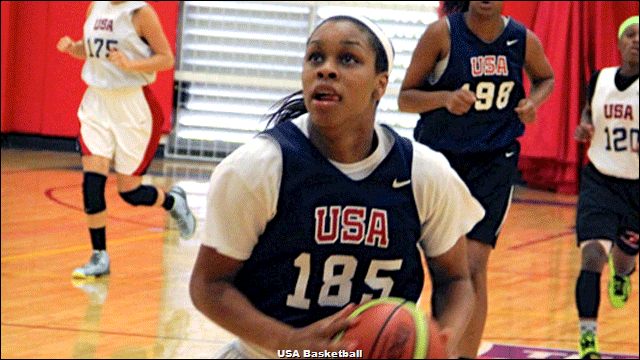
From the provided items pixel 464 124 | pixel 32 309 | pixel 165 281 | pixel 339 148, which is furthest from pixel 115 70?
pixel 339 148

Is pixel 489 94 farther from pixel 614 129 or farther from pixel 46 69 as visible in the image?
pixel 46 69

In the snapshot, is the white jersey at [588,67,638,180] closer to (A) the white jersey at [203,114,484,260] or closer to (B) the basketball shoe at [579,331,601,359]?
(B) the basketball shoe at [579,331,601,359]

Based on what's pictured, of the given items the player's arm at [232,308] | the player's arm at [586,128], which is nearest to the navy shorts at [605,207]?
the player's arm at [586,128]

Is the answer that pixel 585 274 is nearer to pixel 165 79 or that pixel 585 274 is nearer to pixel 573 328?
pixel 573 328

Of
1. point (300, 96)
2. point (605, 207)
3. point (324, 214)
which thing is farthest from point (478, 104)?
point (324, 214)

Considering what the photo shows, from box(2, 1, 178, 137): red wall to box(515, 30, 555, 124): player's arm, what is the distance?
9.87 m

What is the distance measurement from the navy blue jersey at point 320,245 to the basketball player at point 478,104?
2314 mm

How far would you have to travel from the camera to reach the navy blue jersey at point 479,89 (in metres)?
5.32

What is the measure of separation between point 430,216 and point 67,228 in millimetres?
6687

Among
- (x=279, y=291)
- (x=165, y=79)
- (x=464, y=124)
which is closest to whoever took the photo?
(x=279, y=291)

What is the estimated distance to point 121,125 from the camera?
7785mm

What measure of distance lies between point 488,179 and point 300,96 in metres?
2.10

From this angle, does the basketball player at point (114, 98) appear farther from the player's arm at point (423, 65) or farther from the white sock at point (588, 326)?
the white sock at point (588, 326)

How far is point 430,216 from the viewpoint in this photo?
3.08m
